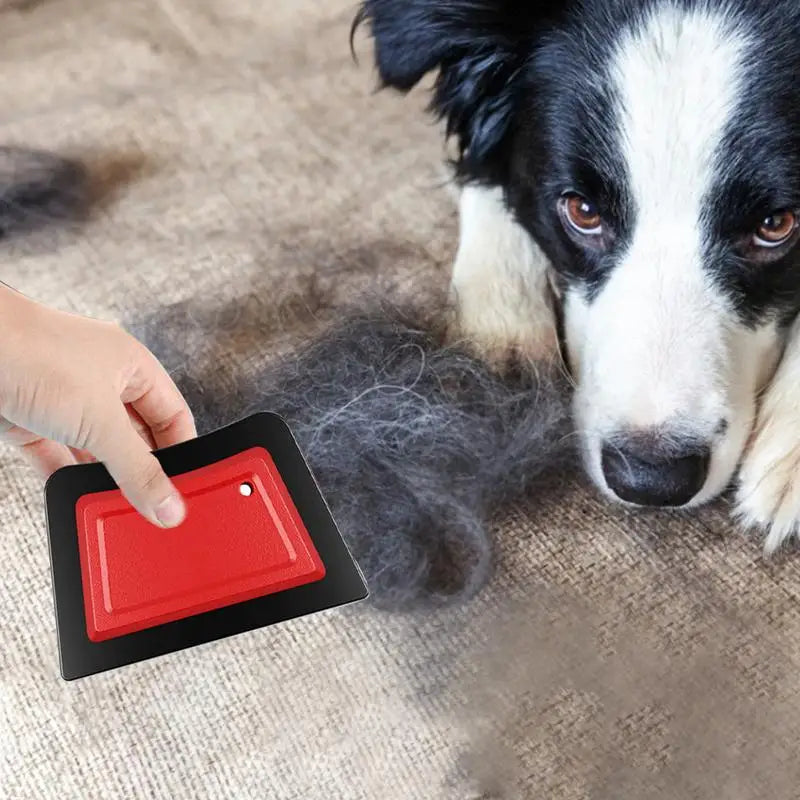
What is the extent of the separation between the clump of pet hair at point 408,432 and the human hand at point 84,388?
0.21 m

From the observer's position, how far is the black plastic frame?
0.97 m

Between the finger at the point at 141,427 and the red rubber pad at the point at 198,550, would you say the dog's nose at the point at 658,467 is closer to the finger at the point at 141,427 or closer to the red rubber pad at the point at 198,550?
the red rubber pad at the point at 198,550

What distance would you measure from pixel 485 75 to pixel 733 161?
0.38m

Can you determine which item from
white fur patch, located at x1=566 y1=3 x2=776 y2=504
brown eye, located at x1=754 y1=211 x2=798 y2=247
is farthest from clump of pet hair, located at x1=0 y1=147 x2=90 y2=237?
brown eye, located at x1=754 y1=211 x2=798 y2=247

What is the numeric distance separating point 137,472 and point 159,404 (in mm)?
137

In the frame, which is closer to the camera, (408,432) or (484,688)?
(484,688)

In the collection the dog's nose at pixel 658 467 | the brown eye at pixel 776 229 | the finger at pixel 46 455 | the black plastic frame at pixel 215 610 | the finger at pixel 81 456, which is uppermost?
the brown eye at pixel 776 229

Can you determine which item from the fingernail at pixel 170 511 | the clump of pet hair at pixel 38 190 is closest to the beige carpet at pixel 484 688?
the fingernail at pixel 170 511

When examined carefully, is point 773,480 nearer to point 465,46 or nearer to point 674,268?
point 674,268

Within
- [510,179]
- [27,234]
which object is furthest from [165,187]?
[510,179]

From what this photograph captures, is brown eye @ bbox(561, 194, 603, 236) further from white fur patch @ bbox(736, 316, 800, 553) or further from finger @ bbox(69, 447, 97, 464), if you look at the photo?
finger @ bbox(69, 447, 97, 464)

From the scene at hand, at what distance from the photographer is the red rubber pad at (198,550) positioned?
1.00 meters

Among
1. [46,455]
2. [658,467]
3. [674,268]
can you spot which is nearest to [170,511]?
[46,455]

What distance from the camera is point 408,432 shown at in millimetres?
1162
